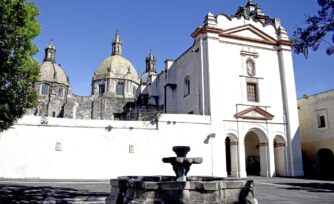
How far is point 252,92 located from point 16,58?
18623 mm

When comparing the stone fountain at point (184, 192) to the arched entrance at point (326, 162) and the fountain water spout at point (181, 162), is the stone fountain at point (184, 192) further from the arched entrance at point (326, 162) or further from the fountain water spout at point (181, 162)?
the arched entrance at point (326, 162)

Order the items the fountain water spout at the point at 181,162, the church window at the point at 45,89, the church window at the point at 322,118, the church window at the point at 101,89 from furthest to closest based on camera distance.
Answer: the church window at the point at 101,89 → the church window at the point at 45,89 → the church window at the point at 322,118 → the fountain water spout at the point at 181,162

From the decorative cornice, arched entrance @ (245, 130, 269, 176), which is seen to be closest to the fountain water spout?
the decorative cornice

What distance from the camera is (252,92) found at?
24.2 metres

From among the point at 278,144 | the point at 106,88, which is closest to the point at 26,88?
the point at 278,144

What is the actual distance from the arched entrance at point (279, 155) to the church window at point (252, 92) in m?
3.48

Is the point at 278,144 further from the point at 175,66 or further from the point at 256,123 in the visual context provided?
the point at 175,66

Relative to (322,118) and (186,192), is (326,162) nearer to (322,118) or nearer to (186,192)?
(322,118)

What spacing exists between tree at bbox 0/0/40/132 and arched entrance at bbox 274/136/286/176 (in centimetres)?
1901

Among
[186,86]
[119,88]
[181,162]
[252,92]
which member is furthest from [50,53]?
[181,162]

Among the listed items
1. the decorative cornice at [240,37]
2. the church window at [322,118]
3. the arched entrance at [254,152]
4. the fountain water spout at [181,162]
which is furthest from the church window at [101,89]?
the fountain water spout at [181,162]

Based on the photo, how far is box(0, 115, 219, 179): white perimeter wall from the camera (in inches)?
720

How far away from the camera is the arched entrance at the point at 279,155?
23406mm

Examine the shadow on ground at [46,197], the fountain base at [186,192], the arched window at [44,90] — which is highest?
the arched window at [44,90]
